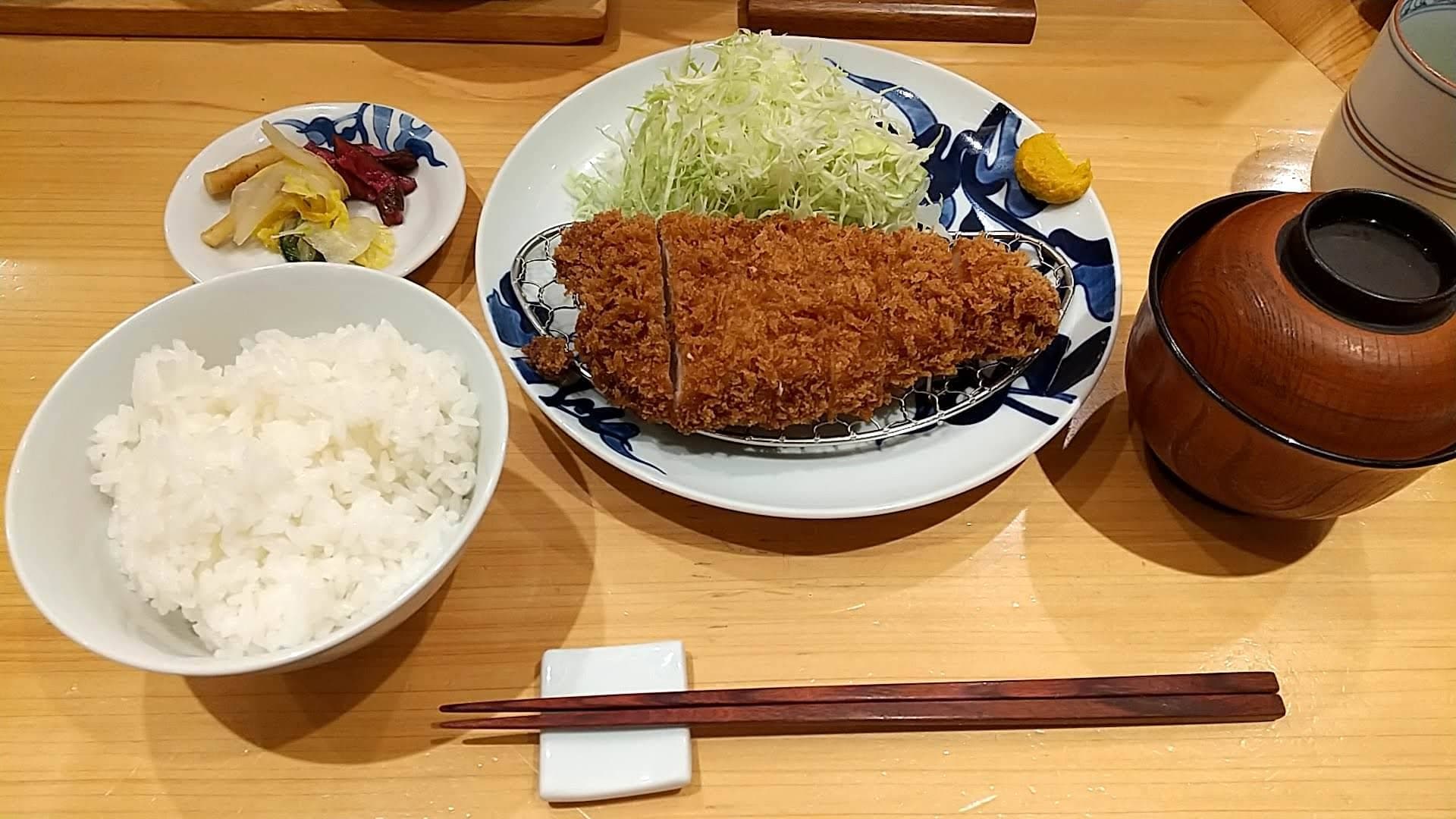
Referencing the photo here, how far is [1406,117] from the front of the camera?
166cm

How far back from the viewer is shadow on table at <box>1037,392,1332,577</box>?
4.89 ft

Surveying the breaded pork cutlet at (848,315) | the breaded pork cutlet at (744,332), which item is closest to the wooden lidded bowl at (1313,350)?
the breaded pork cutlet at (848,315)

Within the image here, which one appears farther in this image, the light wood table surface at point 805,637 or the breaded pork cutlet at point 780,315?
the breaded pork cutlet at point 780,315

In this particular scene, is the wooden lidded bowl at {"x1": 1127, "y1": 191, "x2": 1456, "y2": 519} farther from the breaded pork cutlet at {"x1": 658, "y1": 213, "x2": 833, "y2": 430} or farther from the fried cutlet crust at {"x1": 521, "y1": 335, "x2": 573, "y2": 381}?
the fried cutlet crust at {"x1": 521, "y1": 335, "x2": 573, "y2": 381}

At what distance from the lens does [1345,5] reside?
251cm

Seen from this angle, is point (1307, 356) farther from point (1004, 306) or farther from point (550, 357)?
point (550, 357)

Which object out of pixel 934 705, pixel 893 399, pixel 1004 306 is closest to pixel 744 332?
pixel 893 399

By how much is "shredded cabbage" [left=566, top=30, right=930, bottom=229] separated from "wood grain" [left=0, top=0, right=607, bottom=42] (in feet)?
1.76

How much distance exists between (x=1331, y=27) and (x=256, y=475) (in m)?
2.77

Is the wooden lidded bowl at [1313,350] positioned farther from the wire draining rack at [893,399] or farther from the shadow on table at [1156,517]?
the wire draining rack at [893,399]

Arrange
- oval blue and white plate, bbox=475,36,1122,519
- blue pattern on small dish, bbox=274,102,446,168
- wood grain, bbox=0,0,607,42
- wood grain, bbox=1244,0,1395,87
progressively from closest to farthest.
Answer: oval blue and white plate, bbox=475,36,1122,519
blue pattern on small dish, bbox=274,102,446,168
wood grain, bbox=0,0,607,42
wood grain, bbox=1244,0,1395,87

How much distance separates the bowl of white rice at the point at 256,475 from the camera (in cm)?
112

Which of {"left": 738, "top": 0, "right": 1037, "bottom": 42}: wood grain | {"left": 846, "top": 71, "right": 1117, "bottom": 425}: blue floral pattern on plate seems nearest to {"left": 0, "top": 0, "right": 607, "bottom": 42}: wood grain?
{"left": 738, "top": 0, "right": 1037, "bottom": 42}: wood grain

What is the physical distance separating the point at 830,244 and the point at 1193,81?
49.6 inches
